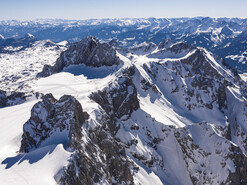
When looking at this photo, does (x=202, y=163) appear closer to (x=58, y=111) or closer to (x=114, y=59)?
(x=58, y=111)

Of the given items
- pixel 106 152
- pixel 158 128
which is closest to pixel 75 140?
pixel 106 152

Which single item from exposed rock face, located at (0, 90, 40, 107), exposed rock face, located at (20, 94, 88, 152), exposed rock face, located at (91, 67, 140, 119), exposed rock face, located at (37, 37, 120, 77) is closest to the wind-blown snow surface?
exposed rock face, located at (91, 67, 140, 119)

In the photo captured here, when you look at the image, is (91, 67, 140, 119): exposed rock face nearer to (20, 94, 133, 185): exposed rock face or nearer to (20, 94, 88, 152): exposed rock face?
(20, 94, 133, 185): exposed rock face

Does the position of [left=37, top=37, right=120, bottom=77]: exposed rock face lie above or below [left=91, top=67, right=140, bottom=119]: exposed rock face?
above

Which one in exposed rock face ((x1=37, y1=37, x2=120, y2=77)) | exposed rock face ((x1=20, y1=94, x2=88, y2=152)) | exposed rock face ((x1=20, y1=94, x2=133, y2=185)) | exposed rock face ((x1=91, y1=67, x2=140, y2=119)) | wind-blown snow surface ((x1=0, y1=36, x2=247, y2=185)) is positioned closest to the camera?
exposed rock face ((x1=20, y1=94, x2=133, y2=185))

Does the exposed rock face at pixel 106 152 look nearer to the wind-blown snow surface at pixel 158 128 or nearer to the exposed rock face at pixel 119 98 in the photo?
the exposed rock face at pixel 119 98

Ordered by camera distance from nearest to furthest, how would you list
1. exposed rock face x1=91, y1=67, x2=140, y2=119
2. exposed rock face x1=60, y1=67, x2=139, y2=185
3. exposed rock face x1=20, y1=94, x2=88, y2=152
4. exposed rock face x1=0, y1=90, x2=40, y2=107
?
exposed rock face x1=60, y1=67, x2=139, y2=185 → exposed rock face x1=20, y1=94, x2=88, y2=152 → exposed rock face x1=0, y1=90, x2=40, y2=107 → exposed rock face x1=91, y1=67, x2=140, y2=119
